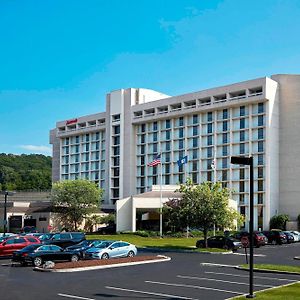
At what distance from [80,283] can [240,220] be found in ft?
90.0

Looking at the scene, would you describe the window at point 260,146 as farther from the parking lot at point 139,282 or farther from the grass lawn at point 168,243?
the parking lot at point 139,282

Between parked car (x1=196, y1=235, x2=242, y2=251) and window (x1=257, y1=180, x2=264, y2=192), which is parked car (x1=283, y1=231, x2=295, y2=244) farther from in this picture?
window (x1=257, y1=180, x2=264, y2=192)

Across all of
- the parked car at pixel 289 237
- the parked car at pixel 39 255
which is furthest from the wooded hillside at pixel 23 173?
the parked car at pixel 39 255

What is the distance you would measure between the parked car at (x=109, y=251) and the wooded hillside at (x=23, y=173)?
99.7 m

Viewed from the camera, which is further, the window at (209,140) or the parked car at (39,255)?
the window at (209,140)

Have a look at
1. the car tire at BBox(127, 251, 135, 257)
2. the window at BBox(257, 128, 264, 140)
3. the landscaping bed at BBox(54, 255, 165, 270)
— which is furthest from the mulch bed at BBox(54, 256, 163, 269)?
the window at BBox(257, 128, 264, 140)

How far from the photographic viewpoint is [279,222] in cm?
8844

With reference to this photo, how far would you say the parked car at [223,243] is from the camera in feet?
147

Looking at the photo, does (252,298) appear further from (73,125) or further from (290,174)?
(73,125)

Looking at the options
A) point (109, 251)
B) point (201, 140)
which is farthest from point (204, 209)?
point (201, 140)

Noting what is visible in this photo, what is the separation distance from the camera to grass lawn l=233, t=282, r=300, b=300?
17913 millimetres

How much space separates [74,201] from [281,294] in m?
67.3

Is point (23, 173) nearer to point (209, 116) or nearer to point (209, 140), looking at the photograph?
point (209, 140)

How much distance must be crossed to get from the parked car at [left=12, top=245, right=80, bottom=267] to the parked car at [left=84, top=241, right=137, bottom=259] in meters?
1.86
